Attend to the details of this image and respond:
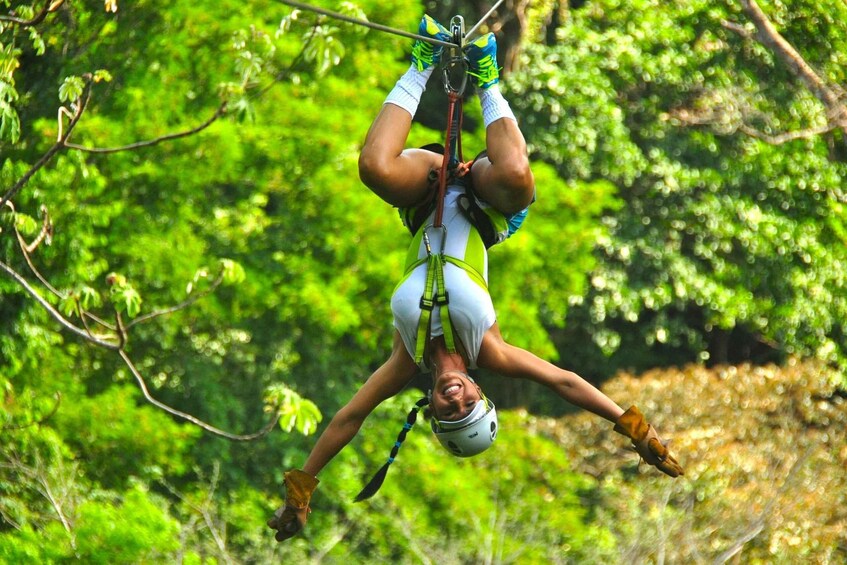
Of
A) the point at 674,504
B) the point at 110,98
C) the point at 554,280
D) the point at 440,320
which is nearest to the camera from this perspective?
the point at 440,320

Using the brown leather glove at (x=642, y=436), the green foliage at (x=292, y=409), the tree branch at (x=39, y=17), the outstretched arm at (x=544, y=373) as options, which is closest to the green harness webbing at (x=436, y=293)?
the outstretched arm at (x=544, y=373)

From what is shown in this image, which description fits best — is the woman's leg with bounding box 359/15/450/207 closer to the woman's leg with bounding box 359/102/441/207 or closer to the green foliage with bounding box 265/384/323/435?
the woman's leg with bounding box 359/102/441/207

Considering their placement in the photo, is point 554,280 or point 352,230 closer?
point 352,230

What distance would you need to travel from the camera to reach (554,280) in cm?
1323

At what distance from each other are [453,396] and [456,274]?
359mm

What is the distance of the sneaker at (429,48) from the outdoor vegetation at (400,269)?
507cm

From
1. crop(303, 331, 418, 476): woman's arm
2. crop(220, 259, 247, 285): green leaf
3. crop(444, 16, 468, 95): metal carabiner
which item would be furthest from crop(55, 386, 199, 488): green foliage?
crop(444, 16, 468, 95): metal carabiner

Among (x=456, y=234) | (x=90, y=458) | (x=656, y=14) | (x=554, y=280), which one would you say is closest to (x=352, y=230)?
(x=554, y=280)

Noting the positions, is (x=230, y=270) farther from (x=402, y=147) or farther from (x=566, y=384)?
(x=566, y=384)

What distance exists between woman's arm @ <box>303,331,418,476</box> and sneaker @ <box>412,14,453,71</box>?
0.82 m

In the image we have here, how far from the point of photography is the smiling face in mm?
4156

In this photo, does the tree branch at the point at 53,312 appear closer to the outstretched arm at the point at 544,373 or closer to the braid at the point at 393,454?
the braid at the point at 393,454

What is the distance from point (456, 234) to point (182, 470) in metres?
7.81

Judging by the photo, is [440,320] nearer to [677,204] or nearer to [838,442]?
[838,442]
